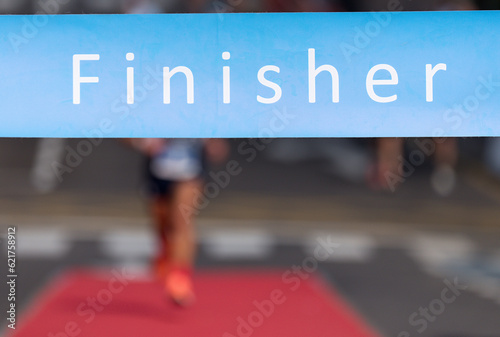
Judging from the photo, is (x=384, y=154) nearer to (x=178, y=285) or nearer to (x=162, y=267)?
(x=162, y=267)

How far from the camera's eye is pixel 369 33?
1.80 meters

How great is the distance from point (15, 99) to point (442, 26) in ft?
2.84

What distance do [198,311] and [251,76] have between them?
275cm

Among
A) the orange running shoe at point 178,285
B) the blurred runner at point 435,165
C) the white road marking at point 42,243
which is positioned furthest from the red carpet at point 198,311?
the blurred runner at point 435,165

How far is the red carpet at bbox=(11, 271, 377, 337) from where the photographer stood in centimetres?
403

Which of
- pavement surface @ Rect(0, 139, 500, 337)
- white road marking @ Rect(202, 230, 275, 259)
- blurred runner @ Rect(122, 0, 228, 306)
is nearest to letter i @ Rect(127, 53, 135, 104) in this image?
blurred runner @ Rect(122, 0, 228, 306)

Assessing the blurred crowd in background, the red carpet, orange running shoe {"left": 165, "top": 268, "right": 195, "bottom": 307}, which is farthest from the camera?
the blurred crowd in background

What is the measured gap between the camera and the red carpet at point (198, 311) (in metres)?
4.03

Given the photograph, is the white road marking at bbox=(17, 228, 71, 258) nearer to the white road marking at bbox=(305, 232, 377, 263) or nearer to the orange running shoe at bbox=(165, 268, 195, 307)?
the white road marking at bbox=(305, 232, 377, 263)

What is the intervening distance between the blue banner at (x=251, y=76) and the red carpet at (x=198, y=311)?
227 cm

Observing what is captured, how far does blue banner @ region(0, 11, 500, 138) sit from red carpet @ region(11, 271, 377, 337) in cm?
227

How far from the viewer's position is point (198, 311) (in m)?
4.39

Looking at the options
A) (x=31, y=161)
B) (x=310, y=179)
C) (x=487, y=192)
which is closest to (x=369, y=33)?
(x=487, y=192)

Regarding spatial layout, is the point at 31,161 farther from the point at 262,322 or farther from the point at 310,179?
the point at 262,322
